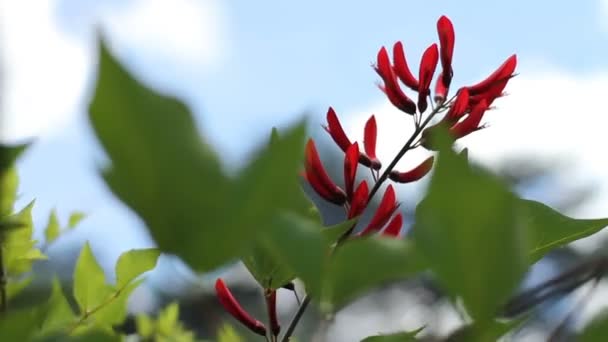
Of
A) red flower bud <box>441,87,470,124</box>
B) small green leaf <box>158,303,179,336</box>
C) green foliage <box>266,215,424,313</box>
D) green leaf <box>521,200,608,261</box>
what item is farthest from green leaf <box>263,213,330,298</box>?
small green leaf <box>158,303,179,336</box>

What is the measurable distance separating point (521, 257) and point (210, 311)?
9 cm

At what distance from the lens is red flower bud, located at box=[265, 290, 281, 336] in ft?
1.10

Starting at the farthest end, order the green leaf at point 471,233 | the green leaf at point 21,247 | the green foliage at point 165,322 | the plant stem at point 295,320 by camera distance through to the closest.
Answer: the green foliage at point 165,322 → the green leaf at point 21,247 → the plant stem at point 295,320 → the green leaf at point 471,233

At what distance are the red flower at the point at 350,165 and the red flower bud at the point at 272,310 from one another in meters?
0.06

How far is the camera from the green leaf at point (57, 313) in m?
0.27

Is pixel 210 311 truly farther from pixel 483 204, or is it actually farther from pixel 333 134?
pixel 333 134

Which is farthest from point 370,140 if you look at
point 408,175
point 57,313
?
point 57,313

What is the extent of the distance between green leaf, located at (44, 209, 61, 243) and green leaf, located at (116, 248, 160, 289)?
214mm

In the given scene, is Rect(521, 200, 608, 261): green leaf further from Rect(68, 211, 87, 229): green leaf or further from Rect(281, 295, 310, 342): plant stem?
Rect(68, 211, 87, 229): green leaf

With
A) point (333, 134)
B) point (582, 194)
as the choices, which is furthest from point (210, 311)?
point (582, 194)

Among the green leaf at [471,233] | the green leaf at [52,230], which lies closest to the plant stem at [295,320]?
the green leaf at [471,233]

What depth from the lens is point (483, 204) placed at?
0.18 meters

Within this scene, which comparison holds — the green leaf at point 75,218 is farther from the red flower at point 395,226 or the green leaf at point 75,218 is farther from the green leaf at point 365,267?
the green leaf at point 365,267

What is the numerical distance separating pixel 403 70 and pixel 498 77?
0.06 m
